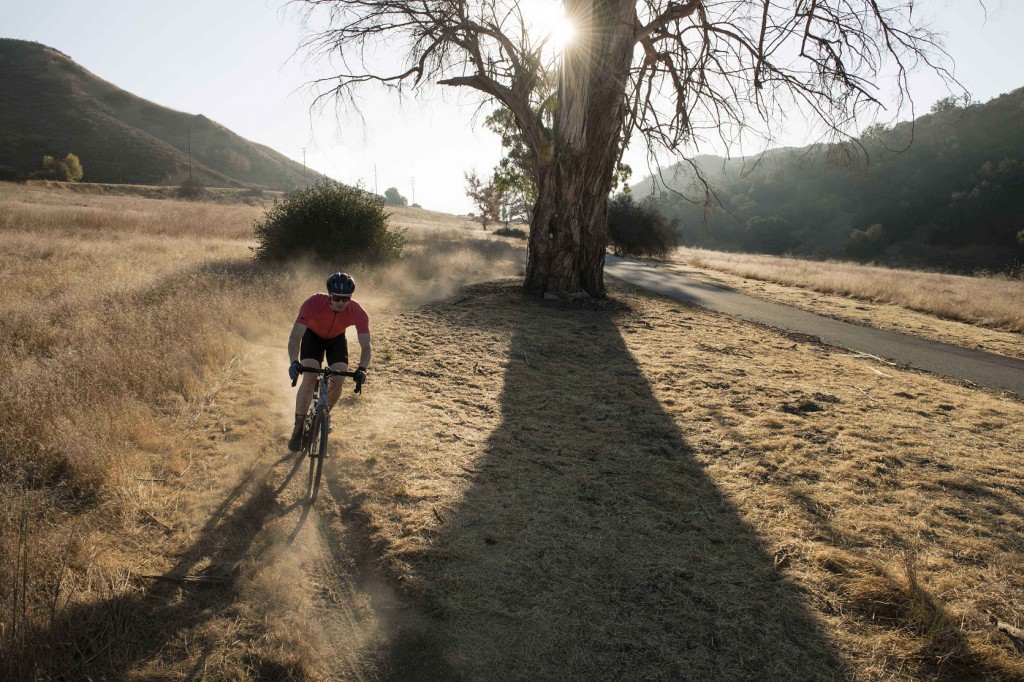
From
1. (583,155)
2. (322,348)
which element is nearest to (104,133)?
(583,155)

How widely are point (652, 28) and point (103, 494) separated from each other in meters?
12.1

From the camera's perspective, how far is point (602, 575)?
3.48 m

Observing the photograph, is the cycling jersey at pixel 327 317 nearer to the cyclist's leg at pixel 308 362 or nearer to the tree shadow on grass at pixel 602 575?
the cyclist's leg at pixel 308 362

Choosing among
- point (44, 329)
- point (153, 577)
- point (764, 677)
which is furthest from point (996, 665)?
point (44, 329)

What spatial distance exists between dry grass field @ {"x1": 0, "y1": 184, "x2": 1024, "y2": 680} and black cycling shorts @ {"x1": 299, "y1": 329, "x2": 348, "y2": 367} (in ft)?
3.06

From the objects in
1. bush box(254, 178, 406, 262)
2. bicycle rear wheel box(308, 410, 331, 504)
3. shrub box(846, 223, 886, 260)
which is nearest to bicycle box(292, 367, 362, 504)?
bicycle rear wheel box(308, 410, 331, 504)

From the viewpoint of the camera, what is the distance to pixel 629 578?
3.45 metres

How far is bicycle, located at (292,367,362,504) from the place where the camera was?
4.38 meters

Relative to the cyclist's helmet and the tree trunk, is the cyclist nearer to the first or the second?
the cyclist's helmet

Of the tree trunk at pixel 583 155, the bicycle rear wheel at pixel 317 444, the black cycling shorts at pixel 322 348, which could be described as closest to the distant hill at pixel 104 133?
the tree trunk at pixel 583 155

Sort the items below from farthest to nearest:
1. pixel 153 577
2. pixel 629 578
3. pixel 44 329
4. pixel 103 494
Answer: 1. pixel 44 329
2. pixel 103 494
3. pixel 629 578
4. pixel 153 577

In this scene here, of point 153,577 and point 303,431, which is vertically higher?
point 303,431

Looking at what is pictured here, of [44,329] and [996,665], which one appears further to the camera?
[44,329]

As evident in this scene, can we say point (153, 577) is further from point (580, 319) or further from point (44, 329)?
point (580, 319)
